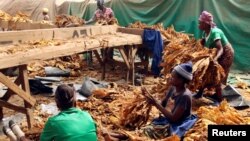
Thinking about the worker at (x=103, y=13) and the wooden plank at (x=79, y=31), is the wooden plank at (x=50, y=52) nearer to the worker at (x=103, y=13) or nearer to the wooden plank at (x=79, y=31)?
the wooden plank at (x=79, y=31)

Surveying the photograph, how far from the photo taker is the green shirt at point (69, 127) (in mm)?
2887

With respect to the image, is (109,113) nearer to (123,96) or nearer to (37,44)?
(123,96)

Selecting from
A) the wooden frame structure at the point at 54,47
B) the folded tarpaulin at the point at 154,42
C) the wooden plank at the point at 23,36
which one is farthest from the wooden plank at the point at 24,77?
the folded tarpaulin at the point at 154,42

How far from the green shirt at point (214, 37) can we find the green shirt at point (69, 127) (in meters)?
4.12

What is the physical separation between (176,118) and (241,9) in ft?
23.8

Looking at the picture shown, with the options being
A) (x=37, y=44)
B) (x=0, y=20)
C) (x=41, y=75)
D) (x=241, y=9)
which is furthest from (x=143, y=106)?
(x=0, y=20)

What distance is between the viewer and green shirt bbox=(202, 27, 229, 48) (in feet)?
21.2

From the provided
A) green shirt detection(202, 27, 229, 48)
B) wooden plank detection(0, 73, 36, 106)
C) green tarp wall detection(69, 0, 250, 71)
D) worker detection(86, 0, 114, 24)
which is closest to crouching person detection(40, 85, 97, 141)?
wooden plank detection(0, 73, 36, 106)

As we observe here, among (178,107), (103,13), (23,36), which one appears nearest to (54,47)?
(23,36)

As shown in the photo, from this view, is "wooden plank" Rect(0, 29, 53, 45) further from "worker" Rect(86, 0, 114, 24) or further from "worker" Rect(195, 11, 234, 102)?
"worker" Rect(86, 0, 114, 24)

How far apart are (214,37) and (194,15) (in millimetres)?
5149

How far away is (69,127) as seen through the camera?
9.48ft

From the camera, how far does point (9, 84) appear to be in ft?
16.4

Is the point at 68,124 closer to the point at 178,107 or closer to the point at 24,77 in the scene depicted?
the point at 178,107
